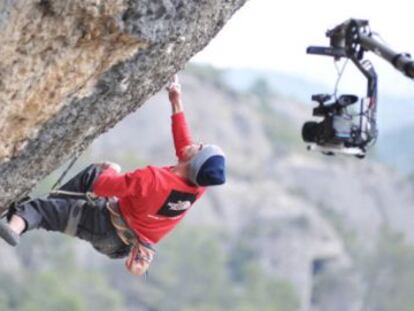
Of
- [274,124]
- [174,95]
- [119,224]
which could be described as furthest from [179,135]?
[274,124]

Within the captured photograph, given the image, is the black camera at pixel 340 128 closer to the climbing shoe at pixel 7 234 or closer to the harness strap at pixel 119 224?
the harness strap at pixel 119 224

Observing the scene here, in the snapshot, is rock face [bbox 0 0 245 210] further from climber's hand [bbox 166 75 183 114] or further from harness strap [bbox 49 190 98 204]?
harness strap [bbox 49 190 98 204]

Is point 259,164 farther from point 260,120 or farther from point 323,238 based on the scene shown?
point 323,238

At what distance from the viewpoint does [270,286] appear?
152 ft

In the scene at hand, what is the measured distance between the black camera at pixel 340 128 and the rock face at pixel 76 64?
128cm

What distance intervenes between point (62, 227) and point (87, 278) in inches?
1470

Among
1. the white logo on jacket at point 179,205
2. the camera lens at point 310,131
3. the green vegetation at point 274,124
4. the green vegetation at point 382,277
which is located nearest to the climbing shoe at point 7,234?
the white logo on jacket at point 179,205

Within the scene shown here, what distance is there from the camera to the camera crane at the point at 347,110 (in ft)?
22.1

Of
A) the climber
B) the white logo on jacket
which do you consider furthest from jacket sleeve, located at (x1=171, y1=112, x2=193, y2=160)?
the white logo on jacket

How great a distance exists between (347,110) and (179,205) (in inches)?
51.5

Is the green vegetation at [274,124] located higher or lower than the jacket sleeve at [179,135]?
lower

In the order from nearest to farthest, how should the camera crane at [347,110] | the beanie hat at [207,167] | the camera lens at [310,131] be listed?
the beanie hat at [207,167]
the camera crane at [347,110]
the camera lens at [310,131]

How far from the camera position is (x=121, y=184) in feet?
20.2

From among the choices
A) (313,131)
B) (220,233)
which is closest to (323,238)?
(220,233)
